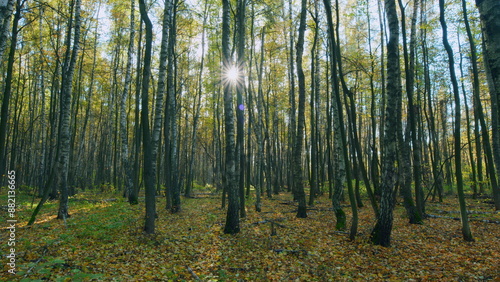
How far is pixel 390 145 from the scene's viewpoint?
21.7ft

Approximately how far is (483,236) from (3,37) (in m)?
14.3

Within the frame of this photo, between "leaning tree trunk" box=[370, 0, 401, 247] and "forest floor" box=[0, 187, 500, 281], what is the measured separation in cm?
50

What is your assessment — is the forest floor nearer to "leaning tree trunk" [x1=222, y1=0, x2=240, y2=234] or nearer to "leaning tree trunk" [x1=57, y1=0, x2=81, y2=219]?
"leaning tree trunk" [x1=222, y1=0, x2=240, y2=234]

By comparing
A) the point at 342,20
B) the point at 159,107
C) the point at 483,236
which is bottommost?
the point at 483,236

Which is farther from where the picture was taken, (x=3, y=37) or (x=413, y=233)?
(x=413, y=233)

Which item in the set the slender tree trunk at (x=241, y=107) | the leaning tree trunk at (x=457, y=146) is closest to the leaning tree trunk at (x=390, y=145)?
the leaning tree trunk at (x=457, y=146)

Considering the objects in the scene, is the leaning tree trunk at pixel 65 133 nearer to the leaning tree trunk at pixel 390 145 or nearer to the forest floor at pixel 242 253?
the forest floor at pixel 242 253

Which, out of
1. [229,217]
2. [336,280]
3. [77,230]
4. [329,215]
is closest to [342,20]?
[329,215]

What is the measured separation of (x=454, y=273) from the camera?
5.21m

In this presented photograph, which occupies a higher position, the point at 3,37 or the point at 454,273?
the point at 3,37

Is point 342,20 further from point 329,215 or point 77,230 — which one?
point 77,230

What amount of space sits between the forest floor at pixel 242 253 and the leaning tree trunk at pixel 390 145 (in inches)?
19.8

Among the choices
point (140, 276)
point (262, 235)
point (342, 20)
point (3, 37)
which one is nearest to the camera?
point (140, 276)

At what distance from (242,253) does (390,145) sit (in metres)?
4.77
